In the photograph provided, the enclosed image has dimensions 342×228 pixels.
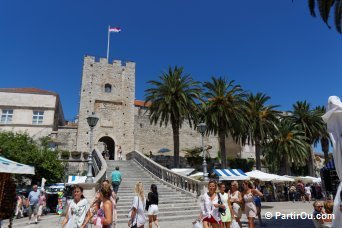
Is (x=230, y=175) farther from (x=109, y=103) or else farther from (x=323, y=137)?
(x=109, y=103)

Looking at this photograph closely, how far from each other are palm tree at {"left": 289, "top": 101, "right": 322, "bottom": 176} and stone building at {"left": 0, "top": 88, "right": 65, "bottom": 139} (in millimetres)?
29935

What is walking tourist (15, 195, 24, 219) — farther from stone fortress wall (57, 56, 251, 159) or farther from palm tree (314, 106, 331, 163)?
palm tree (314, 106, 331, 163)

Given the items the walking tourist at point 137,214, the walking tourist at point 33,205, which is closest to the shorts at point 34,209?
the walking tourist at point 33,205

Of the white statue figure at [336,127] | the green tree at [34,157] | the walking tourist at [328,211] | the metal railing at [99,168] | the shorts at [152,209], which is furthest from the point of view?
the green tree at [34,157]

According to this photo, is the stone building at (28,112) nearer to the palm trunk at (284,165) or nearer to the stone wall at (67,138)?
the stone wall at (67,138)

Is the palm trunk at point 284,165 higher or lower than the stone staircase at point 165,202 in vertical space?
higher

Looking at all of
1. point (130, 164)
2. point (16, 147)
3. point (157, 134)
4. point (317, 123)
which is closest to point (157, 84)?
point (130, 164)

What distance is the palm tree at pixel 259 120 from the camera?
2734cm

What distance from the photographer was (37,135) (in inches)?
1388

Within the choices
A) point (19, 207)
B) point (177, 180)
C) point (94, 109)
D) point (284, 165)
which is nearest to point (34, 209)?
point (19, 207)

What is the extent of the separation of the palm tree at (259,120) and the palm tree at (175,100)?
5.75 m

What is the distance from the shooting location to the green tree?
24281 mm

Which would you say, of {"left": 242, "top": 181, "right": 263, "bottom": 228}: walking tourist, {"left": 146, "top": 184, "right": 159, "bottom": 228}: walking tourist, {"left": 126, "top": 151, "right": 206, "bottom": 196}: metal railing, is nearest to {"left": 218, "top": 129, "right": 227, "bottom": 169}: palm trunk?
{"left": 126, "top": 151, "right": 206, "bottom": 196}: metal railing

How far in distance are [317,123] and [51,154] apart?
28.7m
